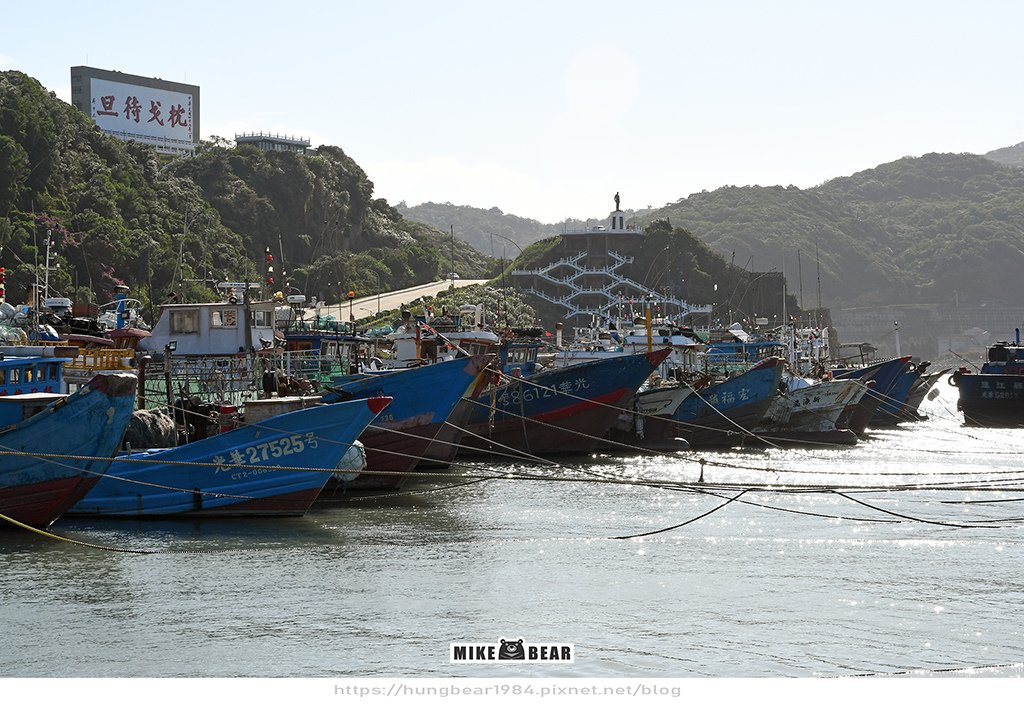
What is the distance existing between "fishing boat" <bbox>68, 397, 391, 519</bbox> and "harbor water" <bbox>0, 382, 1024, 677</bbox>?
0.41m

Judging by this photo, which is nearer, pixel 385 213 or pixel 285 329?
pixel 285 329

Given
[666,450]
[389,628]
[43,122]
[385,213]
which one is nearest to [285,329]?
[666,450]

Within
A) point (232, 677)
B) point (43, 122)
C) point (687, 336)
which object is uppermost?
point (43, 122)

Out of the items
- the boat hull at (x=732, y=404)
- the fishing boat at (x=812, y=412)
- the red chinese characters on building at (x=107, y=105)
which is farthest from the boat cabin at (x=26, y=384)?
the red chinese characters on building at (x=107, y=105)

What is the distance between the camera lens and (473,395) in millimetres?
35906

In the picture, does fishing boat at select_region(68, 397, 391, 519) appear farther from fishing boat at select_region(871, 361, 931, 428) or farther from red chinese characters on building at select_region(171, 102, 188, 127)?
red chinese characters on building at select_region(171, 102, 188, 127)

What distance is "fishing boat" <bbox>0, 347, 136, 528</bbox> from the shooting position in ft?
71.6

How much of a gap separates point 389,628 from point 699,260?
11163cm

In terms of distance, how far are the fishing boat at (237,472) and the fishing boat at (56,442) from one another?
4.90 ft

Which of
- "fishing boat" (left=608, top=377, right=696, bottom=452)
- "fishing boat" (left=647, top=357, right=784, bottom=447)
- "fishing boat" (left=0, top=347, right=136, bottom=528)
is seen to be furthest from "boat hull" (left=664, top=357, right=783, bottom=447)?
"fishing boat" (left=0, top=347, right=136, bottom=528)

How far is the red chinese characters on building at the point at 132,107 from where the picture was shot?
102875 millimetres

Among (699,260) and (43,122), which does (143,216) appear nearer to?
(43,122)

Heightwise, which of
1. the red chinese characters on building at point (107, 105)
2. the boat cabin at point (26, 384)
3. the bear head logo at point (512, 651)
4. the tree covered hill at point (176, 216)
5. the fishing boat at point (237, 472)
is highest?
the red chinese characters on building at point (107, 105)

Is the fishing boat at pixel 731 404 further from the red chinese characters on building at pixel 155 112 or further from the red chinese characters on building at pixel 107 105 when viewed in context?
the red chinese characters on building at pixel 155 112
